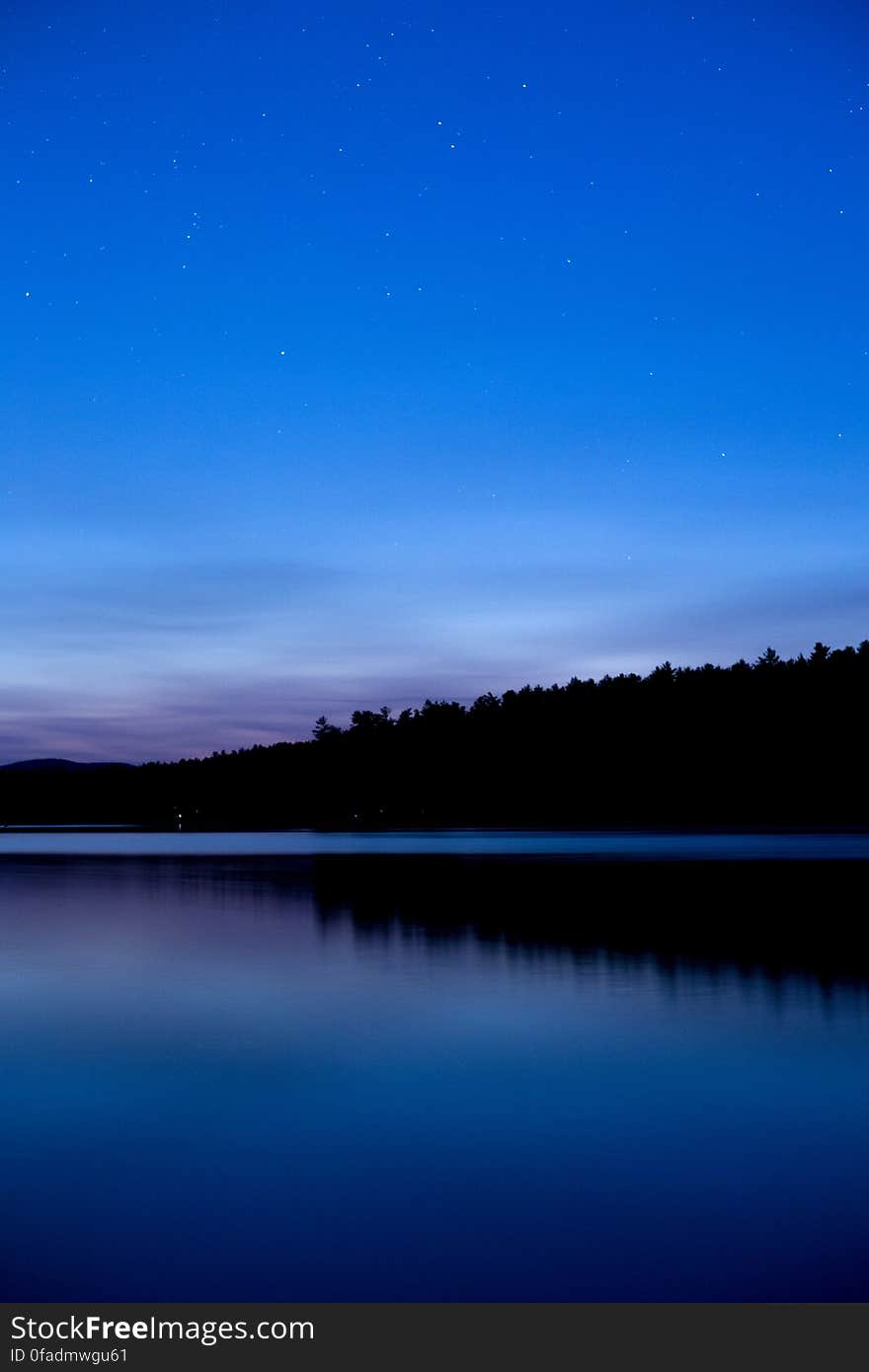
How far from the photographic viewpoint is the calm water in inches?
251

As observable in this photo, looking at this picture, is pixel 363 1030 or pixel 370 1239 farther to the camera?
pixel 363 1030

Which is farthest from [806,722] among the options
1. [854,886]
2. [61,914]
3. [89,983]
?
[89,983]

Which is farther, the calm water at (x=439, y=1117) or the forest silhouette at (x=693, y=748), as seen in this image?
the forest silhouette at (x=693, y=748)

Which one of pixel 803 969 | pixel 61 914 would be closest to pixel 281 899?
pixel 61 914

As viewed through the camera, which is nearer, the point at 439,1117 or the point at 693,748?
the point at 439,1117

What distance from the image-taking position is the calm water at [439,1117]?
20.9 feet

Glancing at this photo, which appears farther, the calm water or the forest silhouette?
the forest silhouette

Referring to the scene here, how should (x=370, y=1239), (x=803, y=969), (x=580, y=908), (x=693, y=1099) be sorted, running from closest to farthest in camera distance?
(x=370, y=1239), (x=693, y=1099), (x=803, y=969), (x=580, y=908)

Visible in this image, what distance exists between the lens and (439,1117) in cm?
937

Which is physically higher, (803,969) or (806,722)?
(806,722)

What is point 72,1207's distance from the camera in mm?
7305
